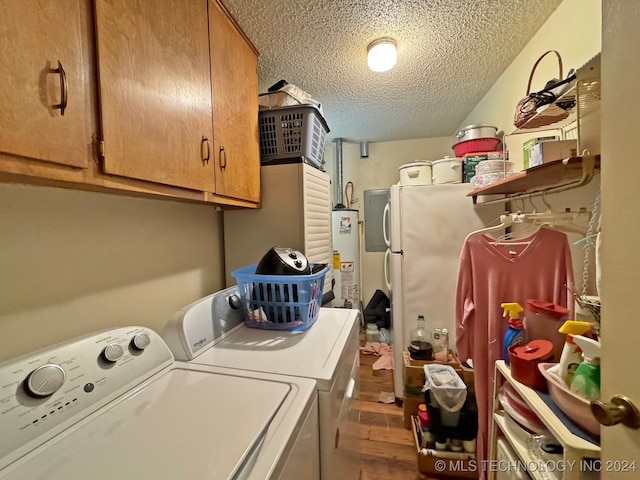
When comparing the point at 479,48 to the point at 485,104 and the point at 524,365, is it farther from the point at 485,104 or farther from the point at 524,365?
the point at 524,365

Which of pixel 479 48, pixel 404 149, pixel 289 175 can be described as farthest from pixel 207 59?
pixel 404 149

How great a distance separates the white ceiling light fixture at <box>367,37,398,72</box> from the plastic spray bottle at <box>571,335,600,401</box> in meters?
1.58

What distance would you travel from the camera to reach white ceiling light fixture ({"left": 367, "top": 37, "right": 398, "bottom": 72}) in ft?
5.04

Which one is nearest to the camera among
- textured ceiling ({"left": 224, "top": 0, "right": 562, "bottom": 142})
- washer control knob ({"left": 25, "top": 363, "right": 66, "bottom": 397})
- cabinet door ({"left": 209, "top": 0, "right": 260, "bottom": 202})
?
washer control knob ({"left": 25, "top": 363, "right": 66, "bottom": 397})

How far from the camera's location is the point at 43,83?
542 mm

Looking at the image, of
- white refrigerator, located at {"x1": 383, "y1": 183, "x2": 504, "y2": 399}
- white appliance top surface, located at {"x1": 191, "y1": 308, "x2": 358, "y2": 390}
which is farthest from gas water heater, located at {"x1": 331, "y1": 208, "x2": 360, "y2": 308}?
white appliance top surface, located at {"x1": 191, "y1": 308, "x2": 358, "y2": 390}

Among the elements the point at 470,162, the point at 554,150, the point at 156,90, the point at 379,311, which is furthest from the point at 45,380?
the point at 379,311

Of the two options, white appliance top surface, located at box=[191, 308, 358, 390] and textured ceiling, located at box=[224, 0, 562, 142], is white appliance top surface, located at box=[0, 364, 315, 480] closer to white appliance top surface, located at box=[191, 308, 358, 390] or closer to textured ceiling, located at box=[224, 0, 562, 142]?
white appliance top surface, located at box=[191, 308, 358, 390]

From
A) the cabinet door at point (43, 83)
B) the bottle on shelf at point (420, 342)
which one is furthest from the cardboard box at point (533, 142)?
the cabinet door at point (43, 83)

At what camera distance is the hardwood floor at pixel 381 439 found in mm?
1565

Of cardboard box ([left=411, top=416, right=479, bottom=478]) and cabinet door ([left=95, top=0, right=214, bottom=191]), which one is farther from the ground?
cabinet door ([left=95, top=0, right=214, bottom=191])

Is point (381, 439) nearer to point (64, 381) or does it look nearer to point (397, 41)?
point (64, 381)

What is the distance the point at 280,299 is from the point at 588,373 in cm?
98

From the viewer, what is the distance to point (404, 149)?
11.3 feet
